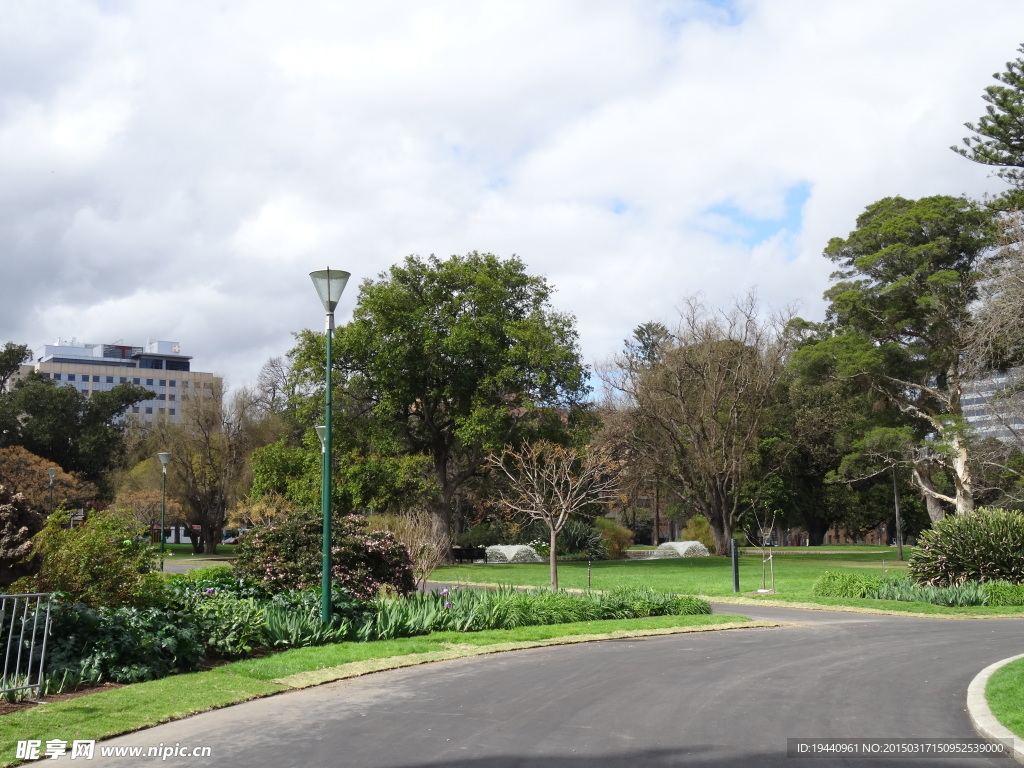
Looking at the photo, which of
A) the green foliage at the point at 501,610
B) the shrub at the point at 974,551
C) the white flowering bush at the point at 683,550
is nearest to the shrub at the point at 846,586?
the shrub at the point at 974,551

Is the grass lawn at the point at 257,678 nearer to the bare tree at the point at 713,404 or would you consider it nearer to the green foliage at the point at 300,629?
the green foliage at the point at 300,629

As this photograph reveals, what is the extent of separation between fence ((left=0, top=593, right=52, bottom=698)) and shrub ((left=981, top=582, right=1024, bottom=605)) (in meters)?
19.2

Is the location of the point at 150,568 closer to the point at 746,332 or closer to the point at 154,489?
the point at 746,332

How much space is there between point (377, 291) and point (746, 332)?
2126 centimetres

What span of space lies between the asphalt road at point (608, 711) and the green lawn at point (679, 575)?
1132 centimetres

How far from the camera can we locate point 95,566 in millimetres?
11977

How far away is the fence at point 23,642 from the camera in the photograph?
8898mm

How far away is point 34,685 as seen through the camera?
8930mm

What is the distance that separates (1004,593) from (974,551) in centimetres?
194

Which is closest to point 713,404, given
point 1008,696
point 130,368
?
point 1008,696

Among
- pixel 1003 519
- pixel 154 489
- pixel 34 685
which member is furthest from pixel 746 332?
pixel 34 685

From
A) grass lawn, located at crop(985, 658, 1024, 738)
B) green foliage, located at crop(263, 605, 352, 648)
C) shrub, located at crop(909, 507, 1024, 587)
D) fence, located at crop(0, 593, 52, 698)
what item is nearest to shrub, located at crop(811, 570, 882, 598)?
shrub, located at crop(909, 507, 1024, 587)

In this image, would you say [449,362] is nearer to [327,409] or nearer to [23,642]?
[327,409]

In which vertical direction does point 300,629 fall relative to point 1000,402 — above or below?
below
